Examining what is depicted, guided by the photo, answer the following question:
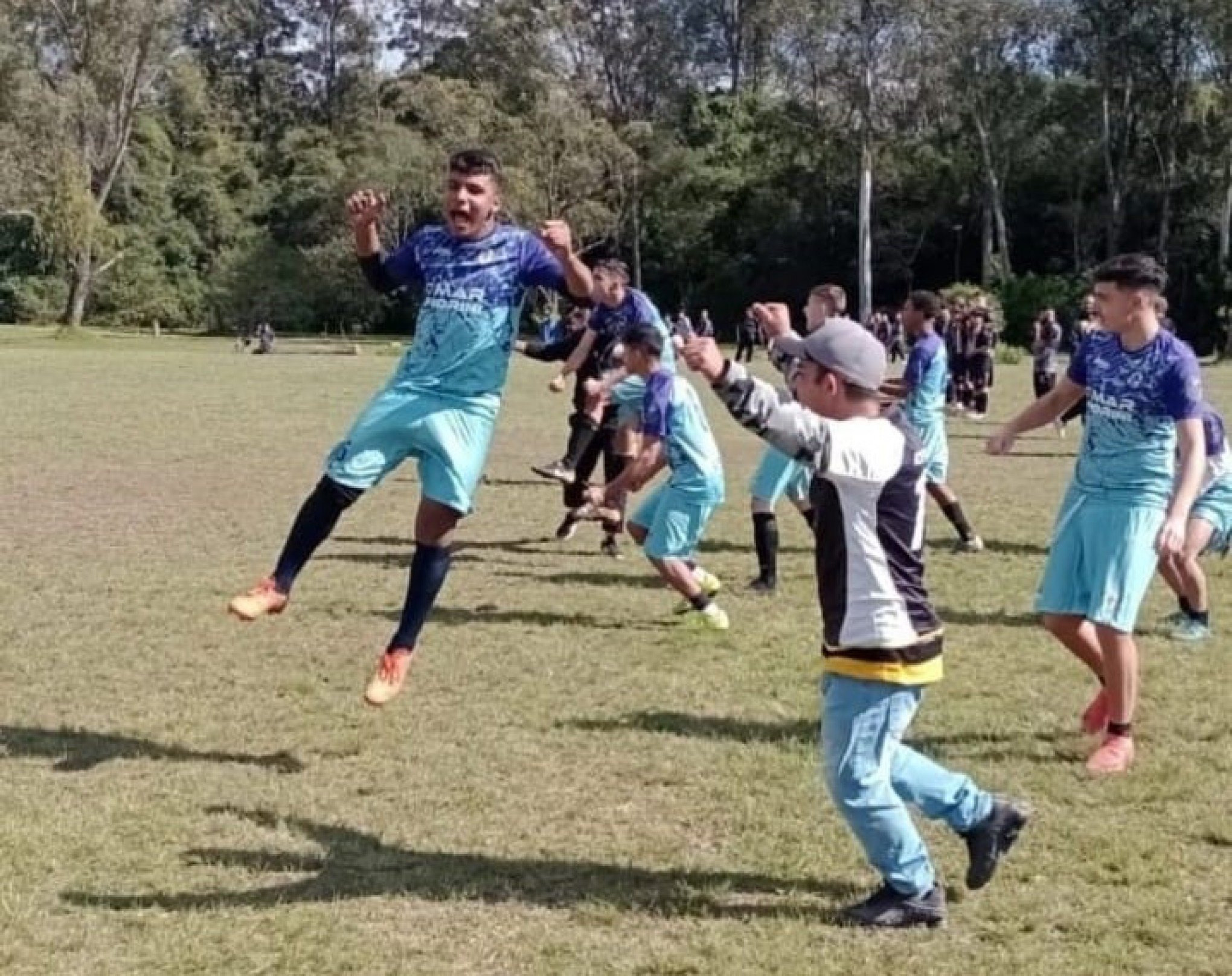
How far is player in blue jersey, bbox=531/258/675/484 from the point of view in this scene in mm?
10086

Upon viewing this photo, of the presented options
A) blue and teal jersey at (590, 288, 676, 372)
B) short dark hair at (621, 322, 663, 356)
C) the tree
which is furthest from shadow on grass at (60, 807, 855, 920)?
the tree

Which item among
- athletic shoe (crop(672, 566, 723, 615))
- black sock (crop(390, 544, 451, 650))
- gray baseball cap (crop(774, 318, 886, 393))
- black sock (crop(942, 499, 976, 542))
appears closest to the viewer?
gray baseball cap (crop(774, 318, 886, 393))

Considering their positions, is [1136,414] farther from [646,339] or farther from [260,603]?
[260,603]

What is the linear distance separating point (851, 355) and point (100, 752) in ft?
11.5

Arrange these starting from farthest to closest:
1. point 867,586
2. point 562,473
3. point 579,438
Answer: point 579,438 < point 562,473 < point 867,586

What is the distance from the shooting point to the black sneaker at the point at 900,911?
4570 millimetres

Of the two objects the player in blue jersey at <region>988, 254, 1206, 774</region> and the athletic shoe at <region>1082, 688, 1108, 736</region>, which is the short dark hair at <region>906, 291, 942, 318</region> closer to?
the player in blue jersey at <region>988, 254, 1206, 774</region>

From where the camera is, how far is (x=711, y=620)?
8.68 m

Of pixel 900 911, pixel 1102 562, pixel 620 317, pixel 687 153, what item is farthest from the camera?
pixel 687 153

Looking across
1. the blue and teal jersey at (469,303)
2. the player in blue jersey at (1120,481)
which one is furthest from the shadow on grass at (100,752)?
the player in blue jersey at (1120,481)

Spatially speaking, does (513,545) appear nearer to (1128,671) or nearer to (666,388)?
(666,388)

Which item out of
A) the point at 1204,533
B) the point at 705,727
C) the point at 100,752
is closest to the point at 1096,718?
the point at 705,727

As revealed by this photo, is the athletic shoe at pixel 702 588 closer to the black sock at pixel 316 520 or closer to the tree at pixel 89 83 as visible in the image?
the black sock at pixel 316 520

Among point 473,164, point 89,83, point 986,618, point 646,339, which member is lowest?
point 986,618
